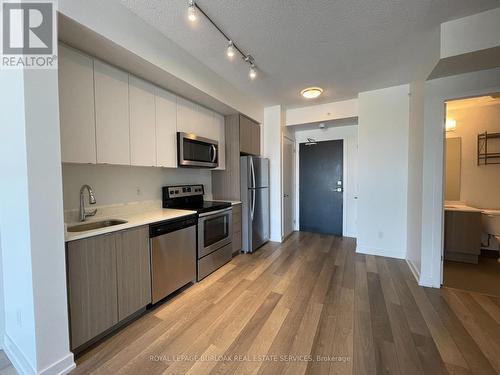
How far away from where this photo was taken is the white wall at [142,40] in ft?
4.96

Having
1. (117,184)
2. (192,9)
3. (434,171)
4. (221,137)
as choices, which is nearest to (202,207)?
(117,184)

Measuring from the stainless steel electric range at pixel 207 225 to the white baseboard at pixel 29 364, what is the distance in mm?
1350

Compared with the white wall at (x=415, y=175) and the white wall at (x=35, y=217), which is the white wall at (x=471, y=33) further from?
the white wall at (x=35, y=217)

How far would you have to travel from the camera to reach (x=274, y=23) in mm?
1961

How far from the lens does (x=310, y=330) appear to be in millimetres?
1843

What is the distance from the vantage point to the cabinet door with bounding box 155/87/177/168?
246 cm

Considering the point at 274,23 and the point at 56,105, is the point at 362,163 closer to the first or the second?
the point at 274,23

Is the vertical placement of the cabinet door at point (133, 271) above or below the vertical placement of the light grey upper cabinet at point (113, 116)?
below

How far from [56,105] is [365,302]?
3.07 metres

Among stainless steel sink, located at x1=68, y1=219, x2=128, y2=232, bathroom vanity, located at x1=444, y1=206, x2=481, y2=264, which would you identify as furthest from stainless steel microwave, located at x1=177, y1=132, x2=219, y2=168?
bathroom vanity, located at x1=444, y1=206, x2=481, y2=264

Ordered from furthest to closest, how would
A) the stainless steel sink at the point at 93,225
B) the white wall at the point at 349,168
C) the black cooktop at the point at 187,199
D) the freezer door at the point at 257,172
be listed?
the white wall at the point at 349,168, the freezer door at the point at 257,172, the black cooktop at the point at 187,199, the stainless steel sink at the point at 93,225

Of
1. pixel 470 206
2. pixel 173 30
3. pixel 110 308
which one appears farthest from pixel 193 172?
pixel 470 206

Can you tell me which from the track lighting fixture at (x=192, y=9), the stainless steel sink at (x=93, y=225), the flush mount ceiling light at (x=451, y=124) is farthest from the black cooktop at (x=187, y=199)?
the flush mount ceiling light at (x=451, y=124)

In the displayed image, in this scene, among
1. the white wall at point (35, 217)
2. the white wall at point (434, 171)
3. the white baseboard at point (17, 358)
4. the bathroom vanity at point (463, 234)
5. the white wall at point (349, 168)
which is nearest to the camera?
A: the white wall at point (35, 217)
